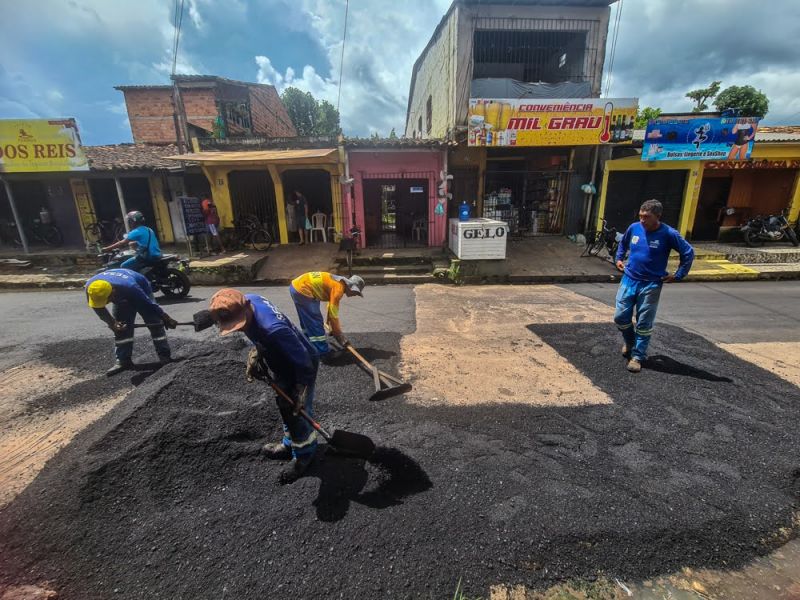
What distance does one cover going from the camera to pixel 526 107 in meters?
9.45

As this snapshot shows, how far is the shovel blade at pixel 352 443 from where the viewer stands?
9.56ft

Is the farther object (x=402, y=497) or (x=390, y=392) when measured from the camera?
(x=390, y=392)

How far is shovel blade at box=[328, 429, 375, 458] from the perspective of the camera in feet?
9.56

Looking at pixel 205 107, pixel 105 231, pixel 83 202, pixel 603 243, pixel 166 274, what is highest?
pixel 205 107

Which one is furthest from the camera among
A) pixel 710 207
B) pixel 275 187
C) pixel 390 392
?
pixel 710 207

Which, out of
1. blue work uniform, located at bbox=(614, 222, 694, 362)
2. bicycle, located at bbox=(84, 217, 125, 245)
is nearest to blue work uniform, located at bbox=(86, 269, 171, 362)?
blue work uniform, located at bbox=(614, 222, 694, 362)

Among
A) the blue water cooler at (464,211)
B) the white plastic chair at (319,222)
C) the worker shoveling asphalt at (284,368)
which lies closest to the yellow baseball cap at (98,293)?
the worker shoveling asphalt at (284,368)

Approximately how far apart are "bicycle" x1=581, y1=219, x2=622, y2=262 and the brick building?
12804mm

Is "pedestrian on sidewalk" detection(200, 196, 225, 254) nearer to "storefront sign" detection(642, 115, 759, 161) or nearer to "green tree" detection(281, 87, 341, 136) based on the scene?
"storefront sign" detection(642, 115, 759, 161)

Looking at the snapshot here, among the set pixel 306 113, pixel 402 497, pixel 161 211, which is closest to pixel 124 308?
pixel 402 497

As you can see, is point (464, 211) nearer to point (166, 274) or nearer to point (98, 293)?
point (166, 274)

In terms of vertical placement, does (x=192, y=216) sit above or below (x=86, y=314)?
above

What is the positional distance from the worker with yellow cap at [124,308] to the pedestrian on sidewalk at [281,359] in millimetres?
2608

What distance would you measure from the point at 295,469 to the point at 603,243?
10.7 meters
